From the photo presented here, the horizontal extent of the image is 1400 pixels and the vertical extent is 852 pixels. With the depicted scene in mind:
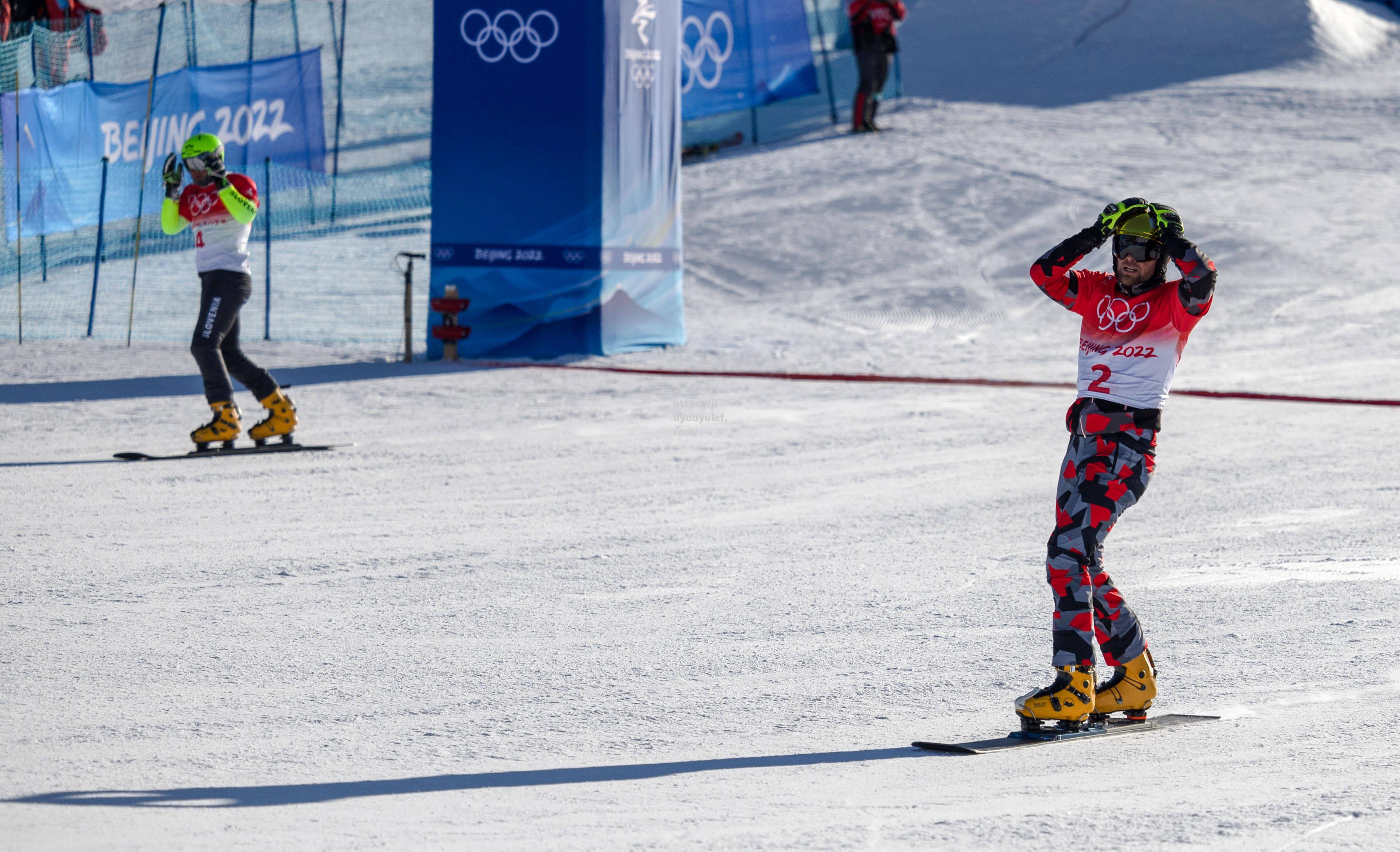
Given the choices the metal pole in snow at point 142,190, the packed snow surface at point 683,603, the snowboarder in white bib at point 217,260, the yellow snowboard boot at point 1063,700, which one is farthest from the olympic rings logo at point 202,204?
the yellow snowboard boot at point 1063,700

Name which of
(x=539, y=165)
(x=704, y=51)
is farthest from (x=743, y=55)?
(x=539, y=165)

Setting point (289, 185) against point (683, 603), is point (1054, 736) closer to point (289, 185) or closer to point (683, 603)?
point (683, 603)

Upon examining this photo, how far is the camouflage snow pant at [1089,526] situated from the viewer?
5441mm

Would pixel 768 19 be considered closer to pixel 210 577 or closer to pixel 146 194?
pixel 146 194

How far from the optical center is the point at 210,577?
24.5 feet

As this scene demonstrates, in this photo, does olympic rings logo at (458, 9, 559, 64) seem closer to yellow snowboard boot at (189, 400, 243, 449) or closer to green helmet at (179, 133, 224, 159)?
green helmet at (179, 133, 224, 159)

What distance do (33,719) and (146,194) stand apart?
1282 centimetres

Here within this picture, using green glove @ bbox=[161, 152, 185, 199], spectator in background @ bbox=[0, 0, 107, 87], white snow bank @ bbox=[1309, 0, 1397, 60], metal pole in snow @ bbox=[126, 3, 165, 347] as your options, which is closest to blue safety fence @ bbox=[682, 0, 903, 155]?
spectator in background @ bbox=[0, 0, 107, 87]

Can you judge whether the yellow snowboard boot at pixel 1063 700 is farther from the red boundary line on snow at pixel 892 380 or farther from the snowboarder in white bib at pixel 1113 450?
the red boundary line on snow at pixel 892 380

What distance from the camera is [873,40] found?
23.8 meters

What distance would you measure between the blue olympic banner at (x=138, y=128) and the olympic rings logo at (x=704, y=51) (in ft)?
21.8

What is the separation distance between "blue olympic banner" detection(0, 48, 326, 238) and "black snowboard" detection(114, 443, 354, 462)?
5.22 m

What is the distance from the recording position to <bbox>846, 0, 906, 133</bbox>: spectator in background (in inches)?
935

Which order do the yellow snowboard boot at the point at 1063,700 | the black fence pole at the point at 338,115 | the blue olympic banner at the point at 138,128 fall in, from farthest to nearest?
the black fence pole at the point at 338,115 < the blue olympic banner at the point at 138,128 < the yellow snowboard boot at the point at 1063,700
